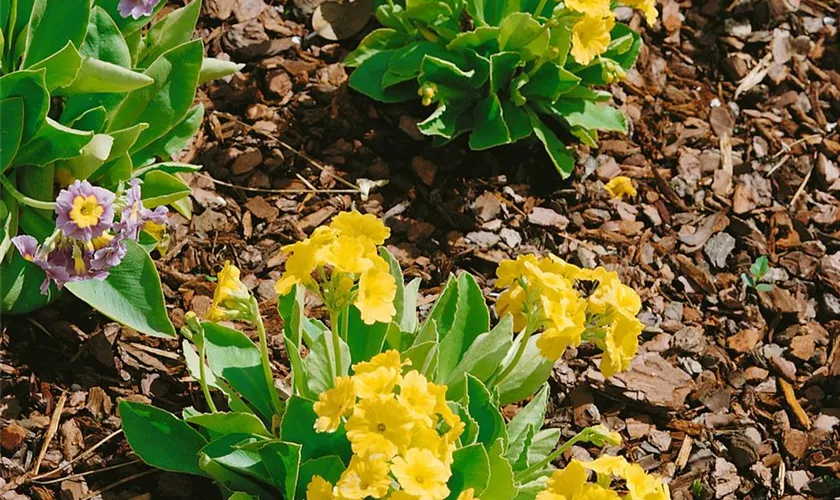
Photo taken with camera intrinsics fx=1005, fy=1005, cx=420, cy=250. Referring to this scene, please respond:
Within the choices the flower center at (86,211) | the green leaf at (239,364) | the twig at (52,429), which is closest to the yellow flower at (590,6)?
the green leaf at (239,364)

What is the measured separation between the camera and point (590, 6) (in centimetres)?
284

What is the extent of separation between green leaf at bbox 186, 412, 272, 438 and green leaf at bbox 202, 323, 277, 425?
0.13 meters

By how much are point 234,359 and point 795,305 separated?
72.5 inches

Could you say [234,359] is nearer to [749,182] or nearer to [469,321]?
[469,321]

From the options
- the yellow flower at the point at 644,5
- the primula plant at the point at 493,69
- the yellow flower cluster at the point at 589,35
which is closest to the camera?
the yellow flower cluster at the point at 589,35

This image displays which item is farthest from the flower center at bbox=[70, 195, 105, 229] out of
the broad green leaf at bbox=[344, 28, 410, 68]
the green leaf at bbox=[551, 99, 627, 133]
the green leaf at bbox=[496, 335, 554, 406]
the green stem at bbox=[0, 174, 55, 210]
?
the green leaf at bbox=[551, 99, 627, 133]

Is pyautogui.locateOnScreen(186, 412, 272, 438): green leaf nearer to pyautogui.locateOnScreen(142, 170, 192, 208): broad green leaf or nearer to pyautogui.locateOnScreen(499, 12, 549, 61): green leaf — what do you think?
pyautogui.locateOnScreen(142, 170, 192, 208): broad green leaf

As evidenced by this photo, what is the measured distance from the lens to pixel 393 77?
327cm

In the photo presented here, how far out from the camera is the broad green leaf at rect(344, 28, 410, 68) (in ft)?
11.0

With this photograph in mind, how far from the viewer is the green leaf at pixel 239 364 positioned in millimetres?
2391

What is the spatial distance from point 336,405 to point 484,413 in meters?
0.49

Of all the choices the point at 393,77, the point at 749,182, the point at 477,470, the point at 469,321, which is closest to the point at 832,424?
the point at 749,182

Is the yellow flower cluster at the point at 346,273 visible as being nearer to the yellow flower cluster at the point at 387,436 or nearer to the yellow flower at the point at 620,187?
the yellow flower cluster at the point at 387,436

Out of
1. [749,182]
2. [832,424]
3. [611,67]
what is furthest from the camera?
[749,182]
